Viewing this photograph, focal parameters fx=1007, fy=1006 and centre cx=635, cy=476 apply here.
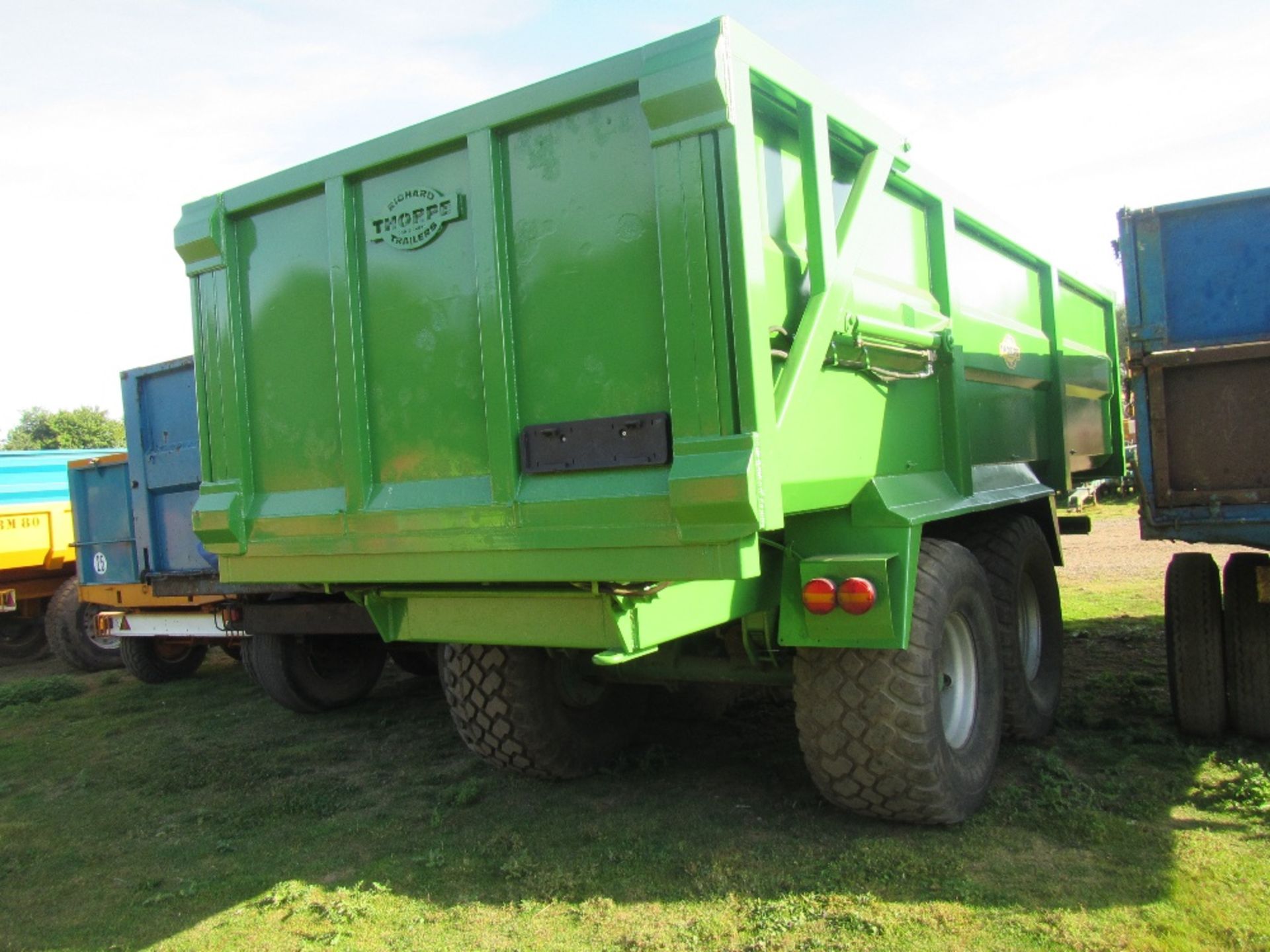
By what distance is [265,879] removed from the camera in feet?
12.4

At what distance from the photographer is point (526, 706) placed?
4453 millimetres

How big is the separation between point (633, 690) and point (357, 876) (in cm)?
174

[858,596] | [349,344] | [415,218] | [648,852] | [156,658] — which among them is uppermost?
[415,218]

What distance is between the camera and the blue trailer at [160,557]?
6.76 m

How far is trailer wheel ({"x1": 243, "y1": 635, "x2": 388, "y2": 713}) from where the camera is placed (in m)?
6.51

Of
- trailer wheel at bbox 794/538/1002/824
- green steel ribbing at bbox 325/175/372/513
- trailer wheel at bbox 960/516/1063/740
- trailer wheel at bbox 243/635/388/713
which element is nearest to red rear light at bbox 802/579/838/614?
trailer wheel at bbox 794/538/1002/824

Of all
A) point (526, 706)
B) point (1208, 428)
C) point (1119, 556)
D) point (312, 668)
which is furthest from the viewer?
point (1119, 556)

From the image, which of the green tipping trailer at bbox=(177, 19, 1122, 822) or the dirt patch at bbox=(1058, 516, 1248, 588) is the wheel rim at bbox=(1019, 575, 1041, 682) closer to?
the green tipping trailer at bbox=(177, 19, 1122, 822)

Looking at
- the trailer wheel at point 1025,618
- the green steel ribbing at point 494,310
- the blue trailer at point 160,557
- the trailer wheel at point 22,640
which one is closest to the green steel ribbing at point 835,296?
the green steel ribbing at point 494,310

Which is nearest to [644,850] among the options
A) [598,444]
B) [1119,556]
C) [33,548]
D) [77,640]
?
[598,444]

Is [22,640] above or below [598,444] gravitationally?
below

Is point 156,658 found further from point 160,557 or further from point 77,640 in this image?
point 77,640

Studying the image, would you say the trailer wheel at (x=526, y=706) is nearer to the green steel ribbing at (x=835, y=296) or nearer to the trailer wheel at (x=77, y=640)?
the green steel ribbing at (x=835, y=296)

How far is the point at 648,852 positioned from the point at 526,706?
972mm
